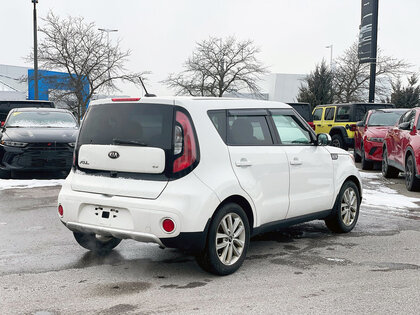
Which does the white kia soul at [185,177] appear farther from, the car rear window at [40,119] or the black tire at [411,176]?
the car rear window at [40,119]

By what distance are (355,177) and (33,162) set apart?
6704 millimetres

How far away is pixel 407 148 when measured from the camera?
422 inches

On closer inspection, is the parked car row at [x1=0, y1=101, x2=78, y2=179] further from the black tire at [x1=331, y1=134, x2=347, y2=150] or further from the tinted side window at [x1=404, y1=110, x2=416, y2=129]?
the black tire at [x1=331, y1=134, x2=347, y2=150]

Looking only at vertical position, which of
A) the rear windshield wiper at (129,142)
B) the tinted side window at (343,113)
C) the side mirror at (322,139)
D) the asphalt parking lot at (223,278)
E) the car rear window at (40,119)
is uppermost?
the tinted side window at (343,113)

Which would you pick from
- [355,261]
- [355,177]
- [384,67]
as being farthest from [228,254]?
[384,67]

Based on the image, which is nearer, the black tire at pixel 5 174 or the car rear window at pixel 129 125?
the car rear window at pixel 129 125

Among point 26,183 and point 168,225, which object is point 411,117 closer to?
point 26,183

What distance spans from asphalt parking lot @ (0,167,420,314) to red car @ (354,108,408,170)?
24.0 feet

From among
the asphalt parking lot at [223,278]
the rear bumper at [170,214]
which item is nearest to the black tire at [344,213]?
the asphalt parking lot at [223,278]

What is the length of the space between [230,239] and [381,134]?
33.9ft

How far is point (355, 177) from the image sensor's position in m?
6.83

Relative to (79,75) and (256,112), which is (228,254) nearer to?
(256,112)

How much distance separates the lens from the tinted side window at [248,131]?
5.17 metres

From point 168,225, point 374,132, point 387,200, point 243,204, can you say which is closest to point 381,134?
point 374,132
